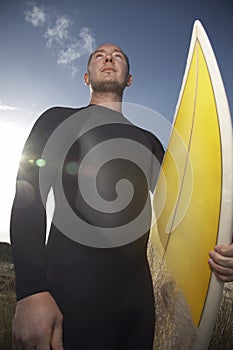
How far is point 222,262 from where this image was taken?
4.85ft

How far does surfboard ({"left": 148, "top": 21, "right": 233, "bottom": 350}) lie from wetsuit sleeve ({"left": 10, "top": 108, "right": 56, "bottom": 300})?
0.86 metres

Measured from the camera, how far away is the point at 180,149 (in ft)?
6.57

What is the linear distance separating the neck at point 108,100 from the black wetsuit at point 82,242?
18 cm

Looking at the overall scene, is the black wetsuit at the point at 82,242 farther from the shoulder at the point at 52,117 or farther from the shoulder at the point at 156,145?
the shoulder at the point at 156,145

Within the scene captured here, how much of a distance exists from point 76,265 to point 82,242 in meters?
0.11

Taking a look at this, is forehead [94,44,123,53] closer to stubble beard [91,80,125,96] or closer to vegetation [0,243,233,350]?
stubble beard [91,80,125,96]

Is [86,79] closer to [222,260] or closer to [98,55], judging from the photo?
[98,55]

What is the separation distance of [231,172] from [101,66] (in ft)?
3.38

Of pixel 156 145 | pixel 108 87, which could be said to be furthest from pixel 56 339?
pixel 108 87

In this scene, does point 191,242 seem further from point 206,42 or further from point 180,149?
point 206,42

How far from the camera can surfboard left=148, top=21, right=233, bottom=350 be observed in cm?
162

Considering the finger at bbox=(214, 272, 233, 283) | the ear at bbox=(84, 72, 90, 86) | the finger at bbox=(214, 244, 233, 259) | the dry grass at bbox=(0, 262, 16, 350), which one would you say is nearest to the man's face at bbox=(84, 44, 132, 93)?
the ear at bbox=(84, 72, 90, 86)

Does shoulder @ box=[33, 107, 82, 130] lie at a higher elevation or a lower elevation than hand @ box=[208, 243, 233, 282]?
higher

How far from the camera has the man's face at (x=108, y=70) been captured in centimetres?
189
